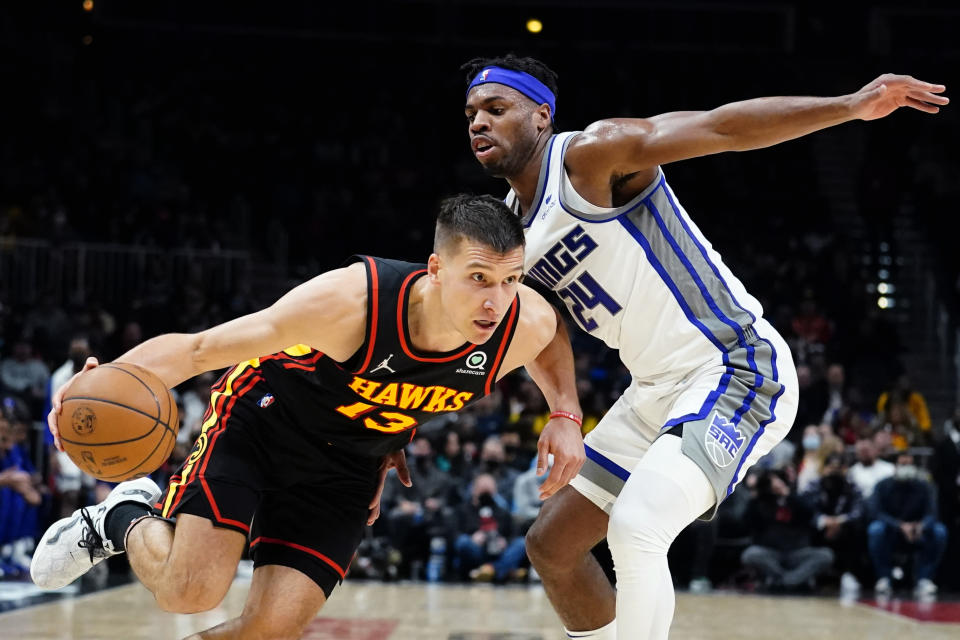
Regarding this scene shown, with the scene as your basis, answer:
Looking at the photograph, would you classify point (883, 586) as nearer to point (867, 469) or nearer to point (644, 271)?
point (867, 469)

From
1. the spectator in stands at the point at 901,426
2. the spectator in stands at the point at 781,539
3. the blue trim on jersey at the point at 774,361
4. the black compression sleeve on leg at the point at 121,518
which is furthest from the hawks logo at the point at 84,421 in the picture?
the spectator in stands at the point at 901,426

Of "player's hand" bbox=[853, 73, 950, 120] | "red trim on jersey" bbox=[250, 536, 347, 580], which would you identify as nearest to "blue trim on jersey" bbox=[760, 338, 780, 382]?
"player's hand" bbox=[853, 73, 950, 120]

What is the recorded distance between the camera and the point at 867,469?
425 inches

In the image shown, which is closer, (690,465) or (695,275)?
(690,465)

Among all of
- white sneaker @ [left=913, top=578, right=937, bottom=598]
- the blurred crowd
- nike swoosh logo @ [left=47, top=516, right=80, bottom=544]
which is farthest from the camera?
the blurred crowd

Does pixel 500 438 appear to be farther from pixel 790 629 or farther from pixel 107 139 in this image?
pixel 107 139

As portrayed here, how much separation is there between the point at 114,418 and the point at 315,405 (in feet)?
2.77

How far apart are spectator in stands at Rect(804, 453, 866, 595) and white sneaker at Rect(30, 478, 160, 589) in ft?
24.3

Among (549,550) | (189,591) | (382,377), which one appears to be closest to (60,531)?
(189,591)

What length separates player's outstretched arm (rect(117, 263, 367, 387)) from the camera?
3.61 meters

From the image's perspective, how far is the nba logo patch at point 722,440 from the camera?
3.89 meters

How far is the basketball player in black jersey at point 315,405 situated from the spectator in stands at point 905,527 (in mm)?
7136

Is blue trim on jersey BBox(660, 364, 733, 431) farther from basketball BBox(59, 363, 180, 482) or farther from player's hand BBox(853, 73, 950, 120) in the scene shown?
basketball BBox(59, 363, 180, 482)

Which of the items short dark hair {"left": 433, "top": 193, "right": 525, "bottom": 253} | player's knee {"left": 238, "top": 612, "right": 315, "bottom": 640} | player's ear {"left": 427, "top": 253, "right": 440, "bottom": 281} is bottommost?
player's knee {"left": 238, "top": 612, "right": 315, "bottom": 640}
